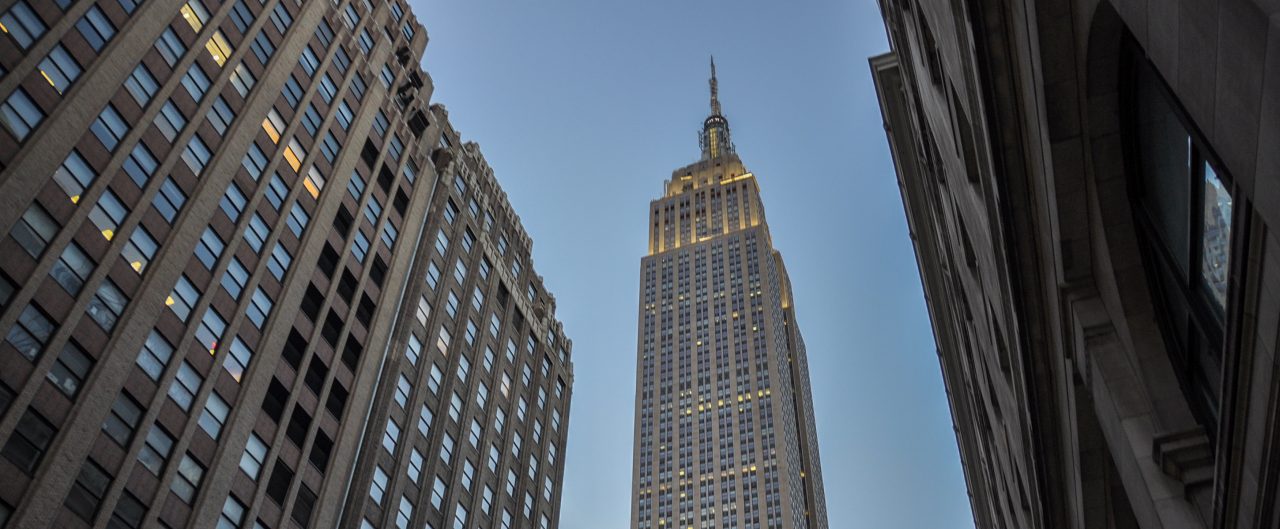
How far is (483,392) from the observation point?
219ft

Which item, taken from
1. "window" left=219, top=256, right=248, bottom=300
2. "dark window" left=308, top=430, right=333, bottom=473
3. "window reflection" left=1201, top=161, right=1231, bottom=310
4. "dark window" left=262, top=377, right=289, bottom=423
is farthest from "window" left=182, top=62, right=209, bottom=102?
"window reflection" left=1201, top=161, right=1231, bottom=310

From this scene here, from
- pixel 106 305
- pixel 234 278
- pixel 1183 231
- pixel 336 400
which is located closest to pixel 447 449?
pixel 336 400

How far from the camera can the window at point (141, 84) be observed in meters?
41.7

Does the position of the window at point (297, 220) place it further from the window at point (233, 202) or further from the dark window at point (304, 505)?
the dark window at point (304, 505)

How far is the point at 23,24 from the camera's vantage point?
36.5m

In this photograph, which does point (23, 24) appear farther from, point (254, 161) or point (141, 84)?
point (254, 161)

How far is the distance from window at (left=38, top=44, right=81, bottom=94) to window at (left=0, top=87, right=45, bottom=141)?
1444 millimetres

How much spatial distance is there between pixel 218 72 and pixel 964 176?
1474 inches

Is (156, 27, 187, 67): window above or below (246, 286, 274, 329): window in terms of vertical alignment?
above

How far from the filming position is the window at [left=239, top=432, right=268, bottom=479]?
43031mm

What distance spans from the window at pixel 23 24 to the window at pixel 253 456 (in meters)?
18.7

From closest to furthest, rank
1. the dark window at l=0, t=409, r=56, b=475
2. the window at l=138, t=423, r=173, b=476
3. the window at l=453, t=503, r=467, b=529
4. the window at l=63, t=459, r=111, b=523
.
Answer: the dark window at l=0, t=409, r=56, b=475, the window at l=63, t=459, r=111, b=523, the window at l=138, t=423, r=173, b=476, the window at l=453, t=503, r=467, b=529

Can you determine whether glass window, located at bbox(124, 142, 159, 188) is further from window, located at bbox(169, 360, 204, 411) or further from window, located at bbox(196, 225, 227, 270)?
window, located at bbox(169, 360, 204, 411)

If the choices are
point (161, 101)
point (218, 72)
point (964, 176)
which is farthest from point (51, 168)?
point (964, 176)
